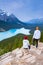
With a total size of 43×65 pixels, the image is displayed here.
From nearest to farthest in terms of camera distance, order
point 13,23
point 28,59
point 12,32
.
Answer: point 28,59, point 12,32, point 13,23

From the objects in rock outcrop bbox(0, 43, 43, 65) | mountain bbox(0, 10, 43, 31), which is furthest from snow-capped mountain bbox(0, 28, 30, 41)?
rock outcrop bbox(0, 43, 43, 65)

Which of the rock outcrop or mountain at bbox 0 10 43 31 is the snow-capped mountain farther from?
the rock outcrop

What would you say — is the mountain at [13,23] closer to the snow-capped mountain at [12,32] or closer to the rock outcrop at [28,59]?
the snow-capped mountain at [12,32]

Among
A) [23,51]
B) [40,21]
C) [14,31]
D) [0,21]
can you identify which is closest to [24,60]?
[23,51]

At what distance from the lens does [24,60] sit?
7.25 metres

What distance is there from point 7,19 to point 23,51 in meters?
21.9

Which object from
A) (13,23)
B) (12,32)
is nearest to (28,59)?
(12,32)

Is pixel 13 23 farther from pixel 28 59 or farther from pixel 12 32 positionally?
pixel 28 59

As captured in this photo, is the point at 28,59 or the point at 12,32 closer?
the point at 28,59

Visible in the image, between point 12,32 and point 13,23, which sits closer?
point 12,32

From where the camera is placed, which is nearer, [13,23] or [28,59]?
[28,59]

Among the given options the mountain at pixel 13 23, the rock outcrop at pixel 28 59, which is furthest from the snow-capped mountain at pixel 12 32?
the rock outcrop at pixel 28 59

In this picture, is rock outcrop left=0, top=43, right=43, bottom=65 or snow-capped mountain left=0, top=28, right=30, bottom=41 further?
snow-capped mountain left=0, top=28, right=30, bottom=41

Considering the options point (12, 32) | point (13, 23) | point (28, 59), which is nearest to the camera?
point (28, 59)
